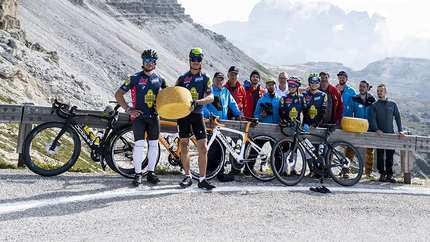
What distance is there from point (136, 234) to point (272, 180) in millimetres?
4625

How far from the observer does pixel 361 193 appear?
27.3 ft

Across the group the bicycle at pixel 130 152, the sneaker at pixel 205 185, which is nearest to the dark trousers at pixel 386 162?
the bicycle at pixel 130 152

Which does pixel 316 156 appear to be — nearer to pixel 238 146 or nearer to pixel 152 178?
pixel 238 146

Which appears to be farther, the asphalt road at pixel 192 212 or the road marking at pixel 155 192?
the road marking at pixel 155 192

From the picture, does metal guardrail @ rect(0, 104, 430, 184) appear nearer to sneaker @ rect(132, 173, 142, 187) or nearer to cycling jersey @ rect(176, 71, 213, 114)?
cycling jersey @ rect(176, 71, 213, 114)

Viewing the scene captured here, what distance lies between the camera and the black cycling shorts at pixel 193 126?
7.66 metres

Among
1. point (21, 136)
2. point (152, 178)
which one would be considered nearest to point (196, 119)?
point (152, 178)

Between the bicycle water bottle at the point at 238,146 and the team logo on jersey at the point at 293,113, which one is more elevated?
the team logo on jersey at the point at 293,113

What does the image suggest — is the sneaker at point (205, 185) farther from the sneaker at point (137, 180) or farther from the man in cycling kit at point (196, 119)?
the sneaker at point (137, 180)

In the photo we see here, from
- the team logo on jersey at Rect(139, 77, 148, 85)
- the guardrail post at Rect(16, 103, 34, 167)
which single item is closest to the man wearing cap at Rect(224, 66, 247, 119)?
the team logo on jersey at Rect(139, 77, 148, 85)

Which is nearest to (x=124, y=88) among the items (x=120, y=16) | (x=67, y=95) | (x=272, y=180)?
(x=272, y=180)

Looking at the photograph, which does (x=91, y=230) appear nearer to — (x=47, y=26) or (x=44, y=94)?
(x=44, y=94)

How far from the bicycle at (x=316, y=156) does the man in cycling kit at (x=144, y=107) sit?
110 inches

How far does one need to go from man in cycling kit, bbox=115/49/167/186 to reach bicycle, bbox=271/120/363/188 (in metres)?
2.79
